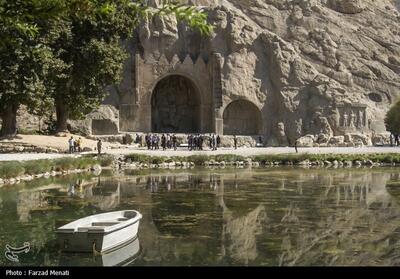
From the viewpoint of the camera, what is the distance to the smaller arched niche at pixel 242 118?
214ft

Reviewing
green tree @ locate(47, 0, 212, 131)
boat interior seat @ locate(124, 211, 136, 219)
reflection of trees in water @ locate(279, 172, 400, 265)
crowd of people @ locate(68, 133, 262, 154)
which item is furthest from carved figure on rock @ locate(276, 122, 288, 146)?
boat interior seat @ locate(124, 211, 136, 219)

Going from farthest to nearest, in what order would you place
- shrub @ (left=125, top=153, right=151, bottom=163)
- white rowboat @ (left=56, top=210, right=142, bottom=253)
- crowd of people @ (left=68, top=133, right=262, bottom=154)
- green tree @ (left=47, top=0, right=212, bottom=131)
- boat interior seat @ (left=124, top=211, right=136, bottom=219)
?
crowd of people @ (left=68, top=133, right=262, bottom=154), green tree @ (left=47, top=0, right=212, bottom=131), shrub @ (left=125, top=153, right=151, bottom=163), boat interior seat @ (left=124, top=211, right=136, bottom=219), white rowboat @ (left=56, top=210, right=142, bottom=253)

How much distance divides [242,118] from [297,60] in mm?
9081

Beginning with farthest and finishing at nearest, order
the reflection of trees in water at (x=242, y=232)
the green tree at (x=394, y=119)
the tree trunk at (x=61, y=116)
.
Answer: the green tree at (x=394, y=119) → the tree trunk at (x=61, y=116) → the reflection of trees in water at (x=242, y=232)

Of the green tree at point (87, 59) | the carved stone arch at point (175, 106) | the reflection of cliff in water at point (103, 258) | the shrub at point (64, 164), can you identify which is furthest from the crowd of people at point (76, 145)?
the reflection of cliff in water at point (103, 258)

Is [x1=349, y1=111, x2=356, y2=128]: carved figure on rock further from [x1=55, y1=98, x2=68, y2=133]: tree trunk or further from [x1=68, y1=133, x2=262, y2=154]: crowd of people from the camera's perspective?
[x1=55, y1=98, x2=68, y2=133]: tree trunk

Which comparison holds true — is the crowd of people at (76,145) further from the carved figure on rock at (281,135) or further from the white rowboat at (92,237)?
the white rowboat at (92,237)

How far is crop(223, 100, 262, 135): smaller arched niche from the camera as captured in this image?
6531 cm

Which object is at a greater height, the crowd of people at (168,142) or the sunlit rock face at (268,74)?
the sunlit rock face at (268,74)

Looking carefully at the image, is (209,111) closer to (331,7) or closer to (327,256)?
(331,7)

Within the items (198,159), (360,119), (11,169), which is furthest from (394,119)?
(11,169)

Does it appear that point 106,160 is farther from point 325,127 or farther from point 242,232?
point 325,127

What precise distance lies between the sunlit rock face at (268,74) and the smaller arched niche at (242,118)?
0.58 feet

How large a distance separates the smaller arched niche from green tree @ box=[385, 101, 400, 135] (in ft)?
45.7
